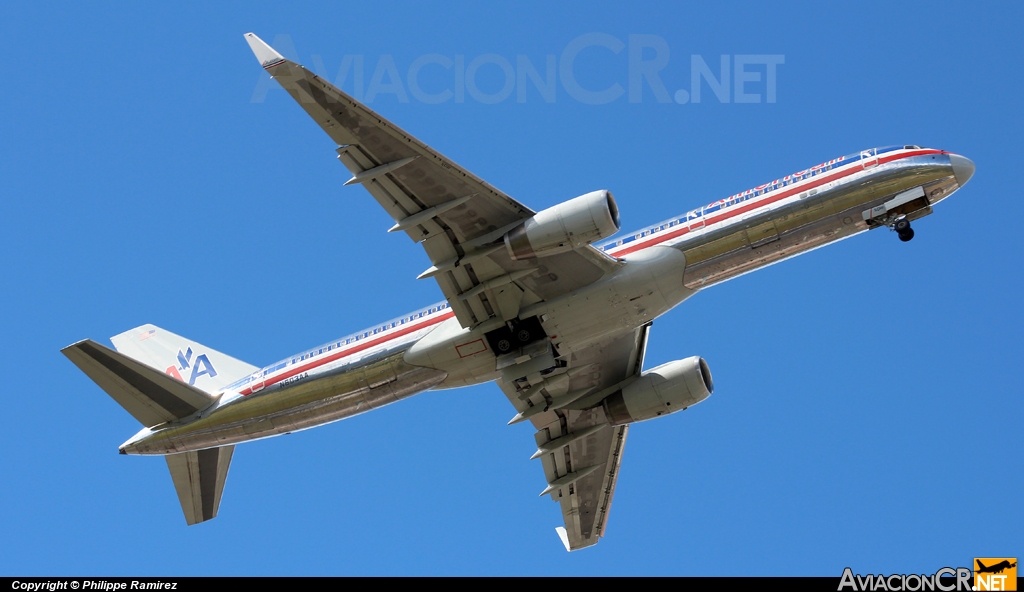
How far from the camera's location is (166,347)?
46562 mm

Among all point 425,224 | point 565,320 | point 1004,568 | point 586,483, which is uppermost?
point 425,224

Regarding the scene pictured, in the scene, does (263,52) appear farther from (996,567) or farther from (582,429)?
(996,567)

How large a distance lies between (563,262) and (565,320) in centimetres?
242

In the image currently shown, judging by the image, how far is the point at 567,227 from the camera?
35406 millimetres

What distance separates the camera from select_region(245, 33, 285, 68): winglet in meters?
31.4

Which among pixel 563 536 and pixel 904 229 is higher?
pixel 904 229

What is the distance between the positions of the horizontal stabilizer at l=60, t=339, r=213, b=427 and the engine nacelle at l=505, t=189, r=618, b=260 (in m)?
14.5

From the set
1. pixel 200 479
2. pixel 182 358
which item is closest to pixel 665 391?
pixel 200 479

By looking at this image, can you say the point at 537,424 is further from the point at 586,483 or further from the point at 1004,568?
the point at 1004,568

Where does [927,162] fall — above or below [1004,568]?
above

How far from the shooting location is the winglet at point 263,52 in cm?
3142

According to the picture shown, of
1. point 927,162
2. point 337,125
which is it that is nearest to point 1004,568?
point 927,162

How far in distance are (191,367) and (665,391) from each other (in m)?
20.3

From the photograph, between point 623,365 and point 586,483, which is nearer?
point 623,365
